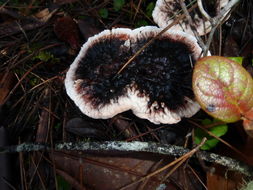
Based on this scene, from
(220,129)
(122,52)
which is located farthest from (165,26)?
(220,129)

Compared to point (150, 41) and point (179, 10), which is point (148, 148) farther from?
point (179, 10)

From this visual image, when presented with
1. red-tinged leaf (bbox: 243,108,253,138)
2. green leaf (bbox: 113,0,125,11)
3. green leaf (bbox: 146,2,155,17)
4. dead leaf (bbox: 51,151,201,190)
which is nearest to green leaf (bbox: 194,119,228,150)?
dead leaf (bbox: 51,151,201,190)

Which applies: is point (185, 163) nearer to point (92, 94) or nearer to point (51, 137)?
point (92, 94)

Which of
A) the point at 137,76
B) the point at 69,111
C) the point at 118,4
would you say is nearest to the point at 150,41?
the point at 137,76

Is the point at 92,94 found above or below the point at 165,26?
below

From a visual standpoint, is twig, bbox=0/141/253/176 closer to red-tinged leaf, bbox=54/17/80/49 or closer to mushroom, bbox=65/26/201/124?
mushroom, bbox=65/26/201/124

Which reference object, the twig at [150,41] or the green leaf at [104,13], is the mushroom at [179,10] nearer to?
the twig at [150,41]
